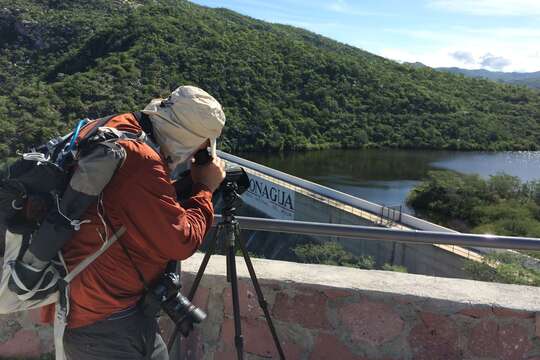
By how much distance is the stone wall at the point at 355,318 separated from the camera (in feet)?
6.37

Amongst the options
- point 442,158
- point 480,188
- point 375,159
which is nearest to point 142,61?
point 375,159

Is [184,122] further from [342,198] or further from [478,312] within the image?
[342,198]

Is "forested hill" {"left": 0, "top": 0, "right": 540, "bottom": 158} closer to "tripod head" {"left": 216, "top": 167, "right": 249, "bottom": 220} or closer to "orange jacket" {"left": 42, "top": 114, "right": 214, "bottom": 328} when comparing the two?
"tripod head" {"left": 216, "top": 167, "right": 249, "bottom": 220}

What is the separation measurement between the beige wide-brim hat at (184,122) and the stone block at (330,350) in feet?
3.94

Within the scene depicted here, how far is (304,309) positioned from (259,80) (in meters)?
62.6

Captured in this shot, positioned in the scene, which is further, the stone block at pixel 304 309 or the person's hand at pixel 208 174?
the stone block at pixel 304 309

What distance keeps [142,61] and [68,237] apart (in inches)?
2286

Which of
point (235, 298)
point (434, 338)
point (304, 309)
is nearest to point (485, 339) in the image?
point (434, 338)

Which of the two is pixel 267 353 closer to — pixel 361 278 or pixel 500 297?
pixel 361 278

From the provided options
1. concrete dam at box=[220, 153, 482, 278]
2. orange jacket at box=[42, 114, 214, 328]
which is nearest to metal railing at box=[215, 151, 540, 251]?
orange jacket at box=[42, 114, 214, 328]

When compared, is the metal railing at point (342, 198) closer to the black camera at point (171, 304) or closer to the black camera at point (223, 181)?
Answer: the black camera at point (223, 181)

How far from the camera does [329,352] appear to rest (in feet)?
6.88

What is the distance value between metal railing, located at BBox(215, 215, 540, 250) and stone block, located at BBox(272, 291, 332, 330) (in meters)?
0.30

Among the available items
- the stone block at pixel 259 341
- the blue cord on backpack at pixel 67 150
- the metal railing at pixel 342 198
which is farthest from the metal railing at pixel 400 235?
the metal railing at pixel 342 198
